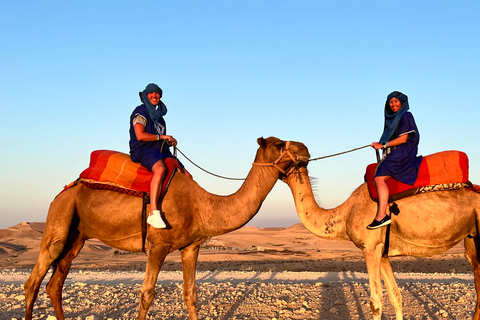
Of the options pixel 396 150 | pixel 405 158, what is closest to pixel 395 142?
pixel 396 150

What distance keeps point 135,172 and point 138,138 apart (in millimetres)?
548

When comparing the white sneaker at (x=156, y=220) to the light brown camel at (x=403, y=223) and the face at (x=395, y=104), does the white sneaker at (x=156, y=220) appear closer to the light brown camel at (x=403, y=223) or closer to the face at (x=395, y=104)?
the light brown camel at (x=403, y=223)

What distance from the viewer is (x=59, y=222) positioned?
24.4 feet

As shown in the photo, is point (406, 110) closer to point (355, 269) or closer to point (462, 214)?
point (462, 214)

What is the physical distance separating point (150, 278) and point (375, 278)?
327cm

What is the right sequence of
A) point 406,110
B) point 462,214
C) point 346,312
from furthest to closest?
point 346,312 → point 406,110 → point 462,214

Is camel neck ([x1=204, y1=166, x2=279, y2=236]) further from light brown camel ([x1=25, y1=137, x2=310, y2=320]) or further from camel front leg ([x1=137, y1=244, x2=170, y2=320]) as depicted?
camel front leg ([x1=137, y1=244, x2=170, y2=320])

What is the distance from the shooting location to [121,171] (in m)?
7.20

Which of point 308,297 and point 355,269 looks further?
point 355,269

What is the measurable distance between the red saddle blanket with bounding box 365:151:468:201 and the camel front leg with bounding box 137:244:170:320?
336cm

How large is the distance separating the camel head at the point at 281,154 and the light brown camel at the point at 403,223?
10.7 inches

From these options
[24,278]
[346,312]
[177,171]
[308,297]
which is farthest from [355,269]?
[177,171]

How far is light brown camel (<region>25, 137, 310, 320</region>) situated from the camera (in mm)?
6629

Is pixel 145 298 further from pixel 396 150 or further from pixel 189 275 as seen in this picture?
pixel 396 150
